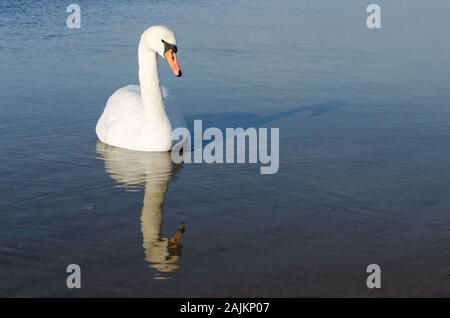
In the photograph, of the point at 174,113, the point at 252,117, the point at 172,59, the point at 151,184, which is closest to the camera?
the point at 151,184

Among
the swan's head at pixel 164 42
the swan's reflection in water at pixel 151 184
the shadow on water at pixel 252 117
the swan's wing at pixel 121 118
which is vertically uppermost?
the swan's head at pixel 164 42

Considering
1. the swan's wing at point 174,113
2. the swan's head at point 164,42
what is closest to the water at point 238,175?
the swan's wing at point 174,113

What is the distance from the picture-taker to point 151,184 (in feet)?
28.9

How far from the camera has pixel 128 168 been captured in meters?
9.40

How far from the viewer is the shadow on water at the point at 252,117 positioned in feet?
37.0

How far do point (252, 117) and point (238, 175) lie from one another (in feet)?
8.60

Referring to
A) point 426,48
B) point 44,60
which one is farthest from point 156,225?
point 426,48

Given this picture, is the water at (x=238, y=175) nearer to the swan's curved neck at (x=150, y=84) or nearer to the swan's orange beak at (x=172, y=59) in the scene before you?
the swan's curved neck at (x=150, y=84)

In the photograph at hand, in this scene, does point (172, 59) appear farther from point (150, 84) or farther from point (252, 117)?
point (252, 117)

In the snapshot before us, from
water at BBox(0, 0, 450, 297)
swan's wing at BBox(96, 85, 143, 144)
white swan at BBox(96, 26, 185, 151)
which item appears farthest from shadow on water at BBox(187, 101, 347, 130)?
swan's wing at BBox(96, 85, 143, 144)

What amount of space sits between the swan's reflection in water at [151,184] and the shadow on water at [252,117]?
140 centimetres

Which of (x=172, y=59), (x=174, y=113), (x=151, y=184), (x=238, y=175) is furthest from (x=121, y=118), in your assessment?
(x=238, y=175)
